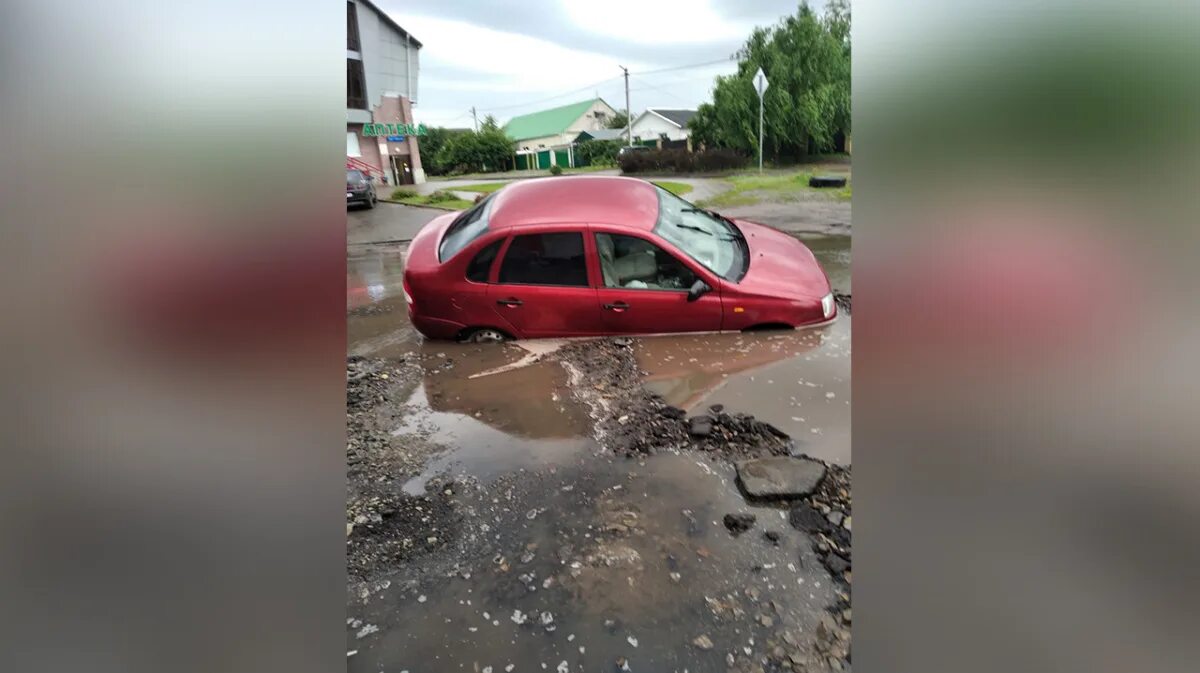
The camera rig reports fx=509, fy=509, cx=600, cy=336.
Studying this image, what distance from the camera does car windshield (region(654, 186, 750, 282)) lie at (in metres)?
3.09

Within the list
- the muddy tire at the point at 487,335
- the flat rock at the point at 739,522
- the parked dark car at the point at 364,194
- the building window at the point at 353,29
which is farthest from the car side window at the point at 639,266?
the building window at the point at 353,29

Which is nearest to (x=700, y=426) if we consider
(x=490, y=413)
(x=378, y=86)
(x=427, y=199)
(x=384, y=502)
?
(x=490, y=413)

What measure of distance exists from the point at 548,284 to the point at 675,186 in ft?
3.61

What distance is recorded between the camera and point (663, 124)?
8.02ft

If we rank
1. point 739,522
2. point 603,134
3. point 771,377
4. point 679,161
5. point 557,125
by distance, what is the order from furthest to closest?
1. point 679,161
2. point 771,377
3. point 603,134
4. point 557,125
5. point 739,522

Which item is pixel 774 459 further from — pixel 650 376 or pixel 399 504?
pixel 399 504

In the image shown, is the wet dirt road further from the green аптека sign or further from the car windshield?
the green аптека sign

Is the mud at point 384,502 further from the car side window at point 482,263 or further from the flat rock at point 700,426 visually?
the flat rock at point 700,426

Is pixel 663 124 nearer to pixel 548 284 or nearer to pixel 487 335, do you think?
pixel 548 284
